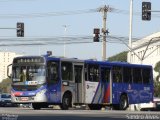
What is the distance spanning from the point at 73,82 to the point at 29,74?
275 centimetres

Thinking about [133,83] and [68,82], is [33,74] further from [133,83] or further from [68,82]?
[133,83]

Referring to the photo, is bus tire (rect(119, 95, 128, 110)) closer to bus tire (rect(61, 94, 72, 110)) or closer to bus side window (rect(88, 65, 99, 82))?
bus side window (rect(88, 65, 99, 82))

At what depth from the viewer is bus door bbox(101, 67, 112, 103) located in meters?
35.8

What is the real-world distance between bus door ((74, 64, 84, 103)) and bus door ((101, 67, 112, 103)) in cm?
191

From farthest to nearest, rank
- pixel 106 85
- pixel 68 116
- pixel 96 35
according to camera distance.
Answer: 1. pixel 96 35
2. pixel 106 85
3. pixel 68 116

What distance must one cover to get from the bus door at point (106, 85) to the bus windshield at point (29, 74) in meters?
5.03

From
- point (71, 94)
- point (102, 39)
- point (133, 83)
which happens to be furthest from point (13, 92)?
point (102, 39)

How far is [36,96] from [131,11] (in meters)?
26.3

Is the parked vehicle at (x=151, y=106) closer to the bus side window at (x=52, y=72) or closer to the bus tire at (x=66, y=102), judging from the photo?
the bus tire at (x=66, y=102)

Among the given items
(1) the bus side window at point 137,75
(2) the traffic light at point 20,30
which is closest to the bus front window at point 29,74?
(1) the bus side window at point 137,75

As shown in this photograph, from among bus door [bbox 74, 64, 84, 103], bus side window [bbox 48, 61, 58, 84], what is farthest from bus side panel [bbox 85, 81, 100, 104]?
bus side window [bbox 48, 61, 58, 84]

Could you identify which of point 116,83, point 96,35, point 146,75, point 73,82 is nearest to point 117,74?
point 116,83

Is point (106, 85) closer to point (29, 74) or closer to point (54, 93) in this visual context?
point (54, 93)

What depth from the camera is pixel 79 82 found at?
34.1 meters
